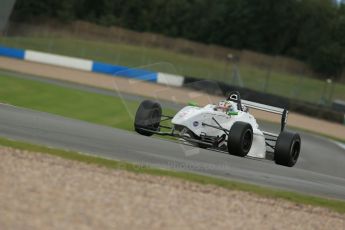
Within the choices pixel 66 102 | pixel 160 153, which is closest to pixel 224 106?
pixel 160 153

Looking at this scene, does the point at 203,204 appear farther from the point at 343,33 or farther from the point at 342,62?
the point at 343,33

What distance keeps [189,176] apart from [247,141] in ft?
11.1

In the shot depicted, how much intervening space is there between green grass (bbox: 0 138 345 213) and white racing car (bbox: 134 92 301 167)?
2602mm

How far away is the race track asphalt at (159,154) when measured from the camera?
1237cm

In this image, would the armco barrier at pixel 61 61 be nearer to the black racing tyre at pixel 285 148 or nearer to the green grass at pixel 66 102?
the green grass at pixel 66 102

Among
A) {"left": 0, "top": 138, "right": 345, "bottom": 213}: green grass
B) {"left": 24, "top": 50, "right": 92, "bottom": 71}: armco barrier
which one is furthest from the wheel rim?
{"left": 24, "top": 50, "right": 92, "bottom": 71}: armco barrier

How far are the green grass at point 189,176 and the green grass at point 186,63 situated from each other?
30524mm

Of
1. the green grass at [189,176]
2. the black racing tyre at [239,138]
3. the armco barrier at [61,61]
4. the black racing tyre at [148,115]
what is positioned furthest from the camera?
the armco barrier at [61,61]

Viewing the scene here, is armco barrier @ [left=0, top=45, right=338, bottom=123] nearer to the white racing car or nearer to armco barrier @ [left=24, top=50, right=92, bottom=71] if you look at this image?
armco barrier @ [left=24, top=50, right=92, bottom=71]

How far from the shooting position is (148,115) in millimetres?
14688

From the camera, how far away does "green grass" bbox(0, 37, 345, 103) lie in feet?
147

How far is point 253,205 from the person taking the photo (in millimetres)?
9875

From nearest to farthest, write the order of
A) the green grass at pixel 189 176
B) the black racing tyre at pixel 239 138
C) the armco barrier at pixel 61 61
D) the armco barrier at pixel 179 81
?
the green grass at pixel 189 176 → the black racing tyre at pixel 239 138 → the armco barrier at pixel 179 81 → the armco barrier at pixel 61 61

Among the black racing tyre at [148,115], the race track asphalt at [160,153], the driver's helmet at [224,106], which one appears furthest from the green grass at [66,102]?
the driver's helmet at [224,106]
